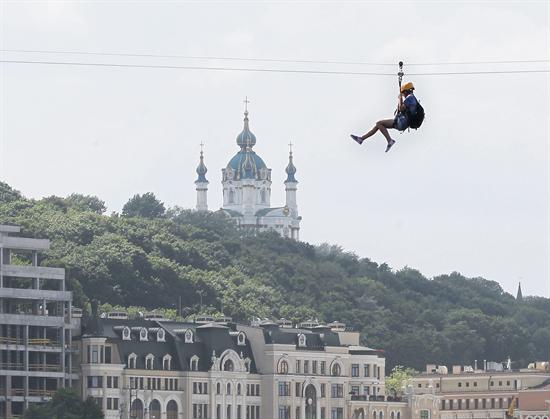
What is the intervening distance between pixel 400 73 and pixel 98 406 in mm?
137852

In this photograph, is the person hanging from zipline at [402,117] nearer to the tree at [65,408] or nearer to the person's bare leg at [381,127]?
the person's bare leg at [381,127]

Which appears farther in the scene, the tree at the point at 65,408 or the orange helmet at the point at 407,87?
the tree at the point at 65,408

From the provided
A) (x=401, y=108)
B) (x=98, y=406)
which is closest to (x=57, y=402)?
(x=98, y=406)

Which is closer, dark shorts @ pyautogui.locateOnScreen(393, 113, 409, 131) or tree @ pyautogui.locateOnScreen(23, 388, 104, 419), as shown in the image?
dark shorts @ pyautogui.locateOnScreen(393, 113, 409, 131)

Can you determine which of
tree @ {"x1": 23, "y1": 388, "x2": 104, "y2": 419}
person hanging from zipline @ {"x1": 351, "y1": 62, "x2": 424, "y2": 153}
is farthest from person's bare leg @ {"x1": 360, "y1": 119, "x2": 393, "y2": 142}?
tree @ {"x1": 23, "y1": 388, "x2": 104, "y2": 419}

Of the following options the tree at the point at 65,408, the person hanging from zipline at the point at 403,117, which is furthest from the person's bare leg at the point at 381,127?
the tree at the point at 65,408

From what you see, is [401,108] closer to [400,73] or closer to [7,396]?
[400,73]

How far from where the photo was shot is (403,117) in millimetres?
61094

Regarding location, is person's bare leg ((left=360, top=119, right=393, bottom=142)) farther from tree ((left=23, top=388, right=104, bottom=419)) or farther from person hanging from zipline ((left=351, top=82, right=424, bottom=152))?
tree ((left=23, top=388, right=104, bottom=419))

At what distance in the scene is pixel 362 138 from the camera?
60.5m

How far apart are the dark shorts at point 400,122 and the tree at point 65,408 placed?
129 meters

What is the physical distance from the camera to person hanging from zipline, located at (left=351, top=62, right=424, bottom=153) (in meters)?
60.1

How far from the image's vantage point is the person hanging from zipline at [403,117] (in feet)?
197

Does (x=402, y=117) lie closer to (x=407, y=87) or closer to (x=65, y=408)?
(x=407, y=87)
